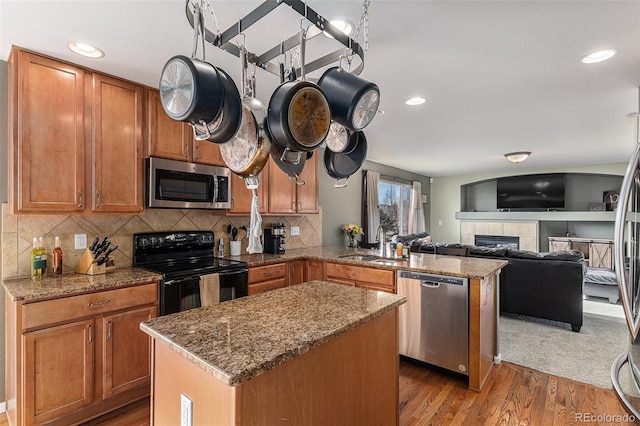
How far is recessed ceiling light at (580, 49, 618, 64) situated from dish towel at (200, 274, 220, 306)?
10.1 feet

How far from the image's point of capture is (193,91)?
0.99 m

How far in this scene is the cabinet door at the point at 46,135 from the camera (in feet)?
6.65

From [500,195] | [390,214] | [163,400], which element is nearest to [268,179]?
[163,400]

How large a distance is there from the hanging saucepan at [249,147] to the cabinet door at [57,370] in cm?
167

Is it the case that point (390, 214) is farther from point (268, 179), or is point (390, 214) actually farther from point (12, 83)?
point (12, 83)

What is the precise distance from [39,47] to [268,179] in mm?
2129

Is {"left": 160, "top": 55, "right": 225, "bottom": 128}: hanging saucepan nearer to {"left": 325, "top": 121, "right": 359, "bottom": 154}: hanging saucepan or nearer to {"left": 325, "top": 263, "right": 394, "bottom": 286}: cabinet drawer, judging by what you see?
{"left": 325, "top": 121, "right": 359, "bottom": 154}: hanging saucepan

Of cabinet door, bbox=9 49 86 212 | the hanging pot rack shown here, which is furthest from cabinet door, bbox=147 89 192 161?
the hanging pot rack

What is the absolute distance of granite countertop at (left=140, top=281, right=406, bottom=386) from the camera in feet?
3.23

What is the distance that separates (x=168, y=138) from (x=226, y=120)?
6.46 ft

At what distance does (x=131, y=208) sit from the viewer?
2561mm

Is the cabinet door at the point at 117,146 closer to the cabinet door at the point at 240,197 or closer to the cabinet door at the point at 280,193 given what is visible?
the cabinet door at the point at 240,197

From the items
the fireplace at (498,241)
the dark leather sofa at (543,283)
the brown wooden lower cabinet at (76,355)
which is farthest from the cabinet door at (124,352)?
the fireplace at (498,241)

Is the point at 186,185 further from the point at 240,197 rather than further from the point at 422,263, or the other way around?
the point at 422,263
